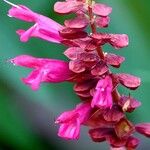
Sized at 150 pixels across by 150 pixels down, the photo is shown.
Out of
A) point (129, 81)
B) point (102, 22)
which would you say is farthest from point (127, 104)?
point (102, 22)

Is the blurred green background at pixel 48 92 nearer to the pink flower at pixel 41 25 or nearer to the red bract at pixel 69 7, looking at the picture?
the pink flower at pixel 41 25

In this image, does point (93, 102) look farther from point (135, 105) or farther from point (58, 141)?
point (58, 141)

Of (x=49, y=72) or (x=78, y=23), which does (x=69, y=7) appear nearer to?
(x=78, y=23)

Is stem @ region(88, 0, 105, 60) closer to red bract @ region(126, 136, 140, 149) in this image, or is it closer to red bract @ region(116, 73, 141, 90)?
red bract @ region(116, 73, 141, 90)

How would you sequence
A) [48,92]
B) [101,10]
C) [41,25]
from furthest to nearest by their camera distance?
[48,92]
[41,25]
[101,10]

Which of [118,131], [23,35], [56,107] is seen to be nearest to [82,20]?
[23,35]

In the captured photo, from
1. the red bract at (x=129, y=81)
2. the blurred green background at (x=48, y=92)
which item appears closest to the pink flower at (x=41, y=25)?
the red bract at (x=129, y=81)
